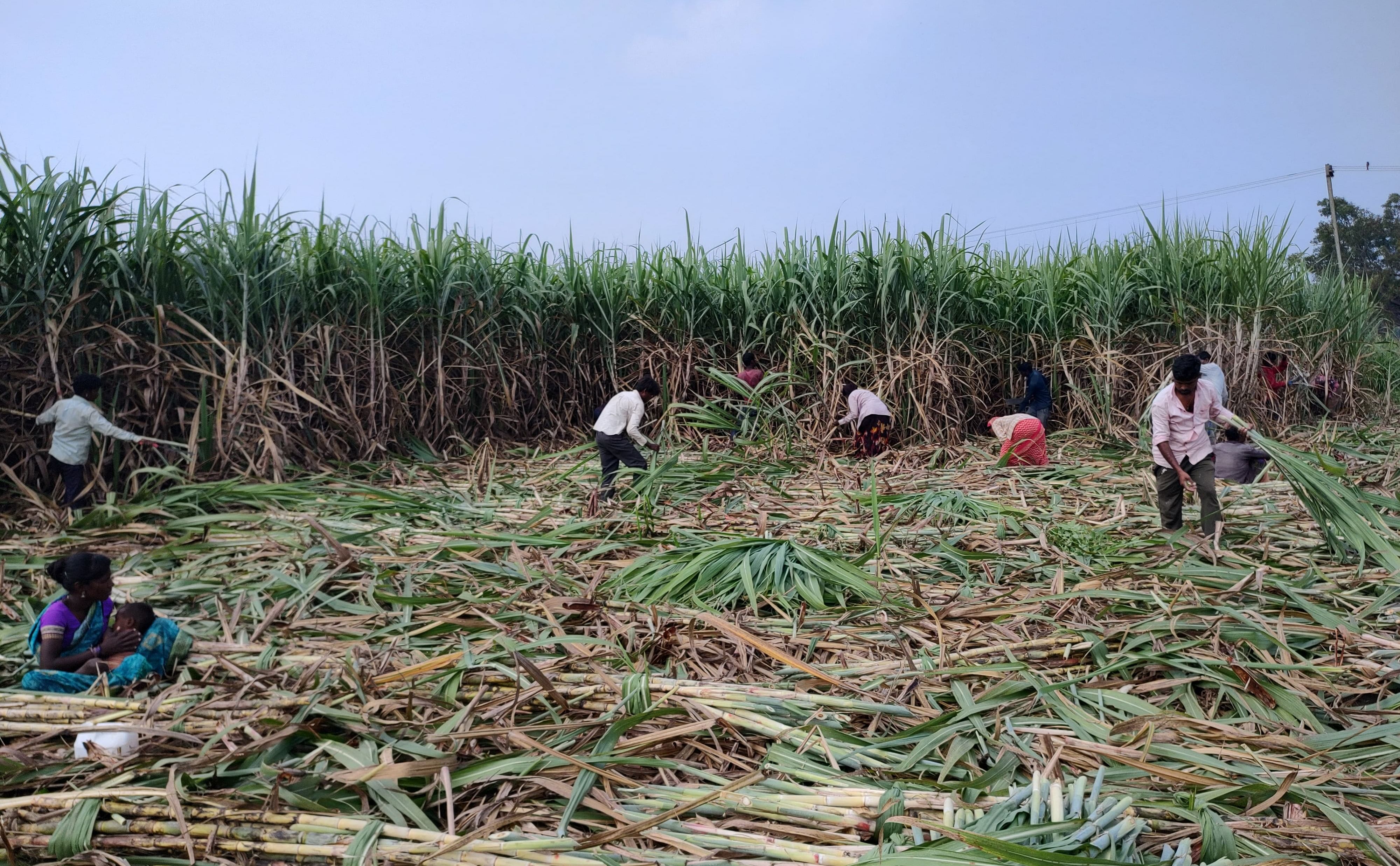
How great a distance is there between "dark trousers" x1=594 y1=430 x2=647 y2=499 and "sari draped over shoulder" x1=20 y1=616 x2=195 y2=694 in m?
3.28

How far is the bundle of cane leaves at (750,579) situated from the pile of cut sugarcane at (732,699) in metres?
0.02

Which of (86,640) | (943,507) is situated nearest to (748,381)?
(943,507)

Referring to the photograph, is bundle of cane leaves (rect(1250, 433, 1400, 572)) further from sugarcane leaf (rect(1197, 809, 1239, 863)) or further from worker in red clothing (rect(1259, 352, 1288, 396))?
worker in red clothing (rect(1259, 352, 1288, 396))

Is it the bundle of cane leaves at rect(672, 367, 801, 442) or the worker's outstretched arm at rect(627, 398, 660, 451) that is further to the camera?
the bundle of cane leaves at rect(672, 367, 801, 442)

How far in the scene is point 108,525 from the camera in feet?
17.6

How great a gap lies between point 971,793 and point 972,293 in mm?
7298

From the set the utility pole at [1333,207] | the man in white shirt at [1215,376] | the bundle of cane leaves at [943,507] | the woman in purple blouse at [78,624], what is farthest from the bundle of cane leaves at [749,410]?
the utility pole at [1333,207]

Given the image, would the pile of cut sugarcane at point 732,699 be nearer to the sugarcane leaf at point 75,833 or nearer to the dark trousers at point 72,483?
the sugarcane leaf at point 75,833

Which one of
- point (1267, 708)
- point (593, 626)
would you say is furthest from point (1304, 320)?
point (593, 626)

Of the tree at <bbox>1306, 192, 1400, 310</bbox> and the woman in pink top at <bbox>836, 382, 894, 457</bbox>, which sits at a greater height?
the tree at <bbox>1306, 192, 1400, 310</bbox>

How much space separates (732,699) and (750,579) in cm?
112

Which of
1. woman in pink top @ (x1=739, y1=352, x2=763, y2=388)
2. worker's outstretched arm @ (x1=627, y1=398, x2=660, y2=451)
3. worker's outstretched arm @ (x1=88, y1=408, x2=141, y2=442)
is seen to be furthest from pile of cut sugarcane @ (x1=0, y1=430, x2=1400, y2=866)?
woman in pink top @ (x1=739, y1=352, x2=763, y2=388)

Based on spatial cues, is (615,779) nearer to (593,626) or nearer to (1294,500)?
(593,626)

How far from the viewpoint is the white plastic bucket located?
2.62 metres
